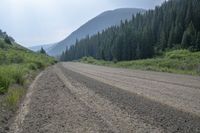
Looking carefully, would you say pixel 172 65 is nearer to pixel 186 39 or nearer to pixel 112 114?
pixel 112 114

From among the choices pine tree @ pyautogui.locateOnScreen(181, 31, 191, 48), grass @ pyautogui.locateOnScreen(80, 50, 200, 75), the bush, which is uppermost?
pine tree @ pyautogui.locateOnScreen(181, 31, 191, 48)

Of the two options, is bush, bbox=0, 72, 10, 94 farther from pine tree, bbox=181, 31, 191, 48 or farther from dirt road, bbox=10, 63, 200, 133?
pine tree, bbox=181, 31, 191, 48

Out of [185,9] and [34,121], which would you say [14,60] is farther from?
[185,9]

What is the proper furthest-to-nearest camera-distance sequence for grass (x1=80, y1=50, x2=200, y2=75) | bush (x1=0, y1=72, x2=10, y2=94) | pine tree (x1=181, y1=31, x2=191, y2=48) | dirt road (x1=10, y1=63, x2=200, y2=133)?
pine tree (x1=181, y1=31, x2=191, y2=48)
grass (x1=80, y1=50, x2=200, y2=75)
bush (x1=0, y1=72, x2=10, y2=94)
dirt road (x1=10, y1=63, x2=200, y2=133)

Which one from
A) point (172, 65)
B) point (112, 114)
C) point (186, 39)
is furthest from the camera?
point (186, 39)

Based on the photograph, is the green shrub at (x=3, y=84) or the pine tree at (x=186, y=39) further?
the pine tree at (x=186, y=39)

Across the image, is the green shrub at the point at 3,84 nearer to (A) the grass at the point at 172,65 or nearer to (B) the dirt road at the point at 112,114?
(B) the dirt road at the point at 112,114

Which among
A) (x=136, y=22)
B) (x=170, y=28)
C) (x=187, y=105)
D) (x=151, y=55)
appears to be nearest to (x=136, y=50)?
(x=151, y=55)

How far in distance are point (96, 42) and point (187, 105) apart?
545 feet

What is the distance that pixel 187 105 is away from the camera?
12469mm

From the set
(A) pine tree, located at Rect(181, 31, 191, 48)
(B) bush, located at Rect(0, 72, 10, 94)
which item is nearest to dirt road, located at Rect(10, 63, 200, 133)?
(B) bush, located at Rect(0, 72, 10, 94)

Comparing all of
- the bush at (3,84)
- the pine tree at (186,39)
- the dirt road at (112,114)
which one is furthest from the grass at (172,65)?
the bush at (3,84)

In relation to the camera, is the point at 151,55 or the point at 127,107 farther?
the point at 151,55

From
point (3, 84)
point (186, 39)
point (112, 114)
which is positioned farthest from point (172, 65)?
point (186, 39)
